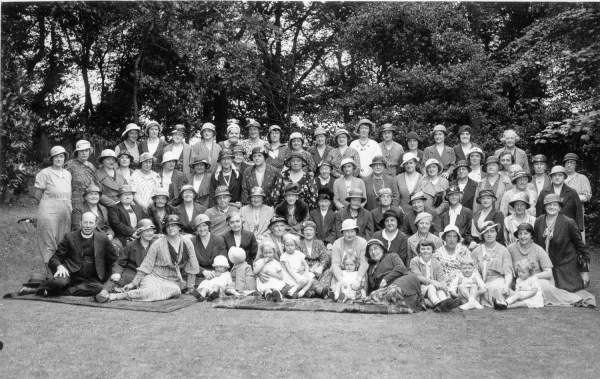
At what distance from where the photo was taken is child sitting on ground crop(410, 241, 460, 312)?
7.86 m

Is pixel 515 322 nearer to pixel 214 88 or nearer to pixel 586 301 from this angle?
pixel 586 301

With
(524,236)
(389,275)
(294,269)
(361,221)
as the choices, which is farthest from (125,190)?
(524,236)

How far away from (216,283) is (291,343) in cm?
254

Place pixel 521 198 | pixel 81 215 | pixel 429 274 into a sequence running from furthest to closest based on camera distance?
1. pixel 81 215
2. pixel 521 198
3. pixel 429 274

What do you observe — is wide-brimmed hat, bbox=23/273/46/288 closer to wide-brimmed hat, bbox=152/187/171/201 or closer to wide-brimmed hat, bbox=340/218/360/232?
wide-brimmed hat, bbox=152/187/171/201

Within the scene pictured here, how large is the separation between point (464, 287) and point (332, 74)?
11650 mm

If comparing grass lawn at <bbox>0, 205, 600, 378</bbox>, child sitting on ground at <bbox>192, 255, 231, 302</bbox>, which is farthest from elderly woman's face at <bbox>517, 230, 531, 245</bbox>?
child sitting on ground at <bbox>192, 255, 231, 302</bbox>

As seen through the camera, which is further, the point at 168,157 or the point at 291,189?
the point at 168,157

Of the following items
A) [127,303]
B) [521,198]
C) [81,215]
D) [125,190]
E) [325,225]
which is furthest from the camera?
[325,225]

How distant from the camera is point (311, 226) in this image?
352 inches

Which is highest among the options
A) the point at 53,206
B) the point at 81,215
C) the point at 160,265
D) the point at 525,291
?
the point at 53,206

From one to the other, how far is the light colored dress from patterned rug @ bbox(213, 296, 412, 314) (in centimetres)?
253

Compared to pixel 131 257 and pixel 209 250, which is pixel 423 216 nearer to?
pixel 209 250

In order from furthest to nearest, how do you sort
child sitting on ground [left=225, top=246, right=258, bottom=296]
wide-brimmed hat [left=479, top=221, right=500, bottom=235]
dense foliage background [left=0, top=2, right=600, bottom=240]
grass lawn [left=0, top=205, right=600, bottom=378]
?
1. dense foliage background [left=0, top=2, right=600, bottom=240]
2. child sitting on ground [left=225, top=246, right=258, bottom=296]
3. wide-brimmed hat [left=479, top=221, right=500, bottom=235]
4. grass lawn [left=0, top=205, right=600, bottom=378]
